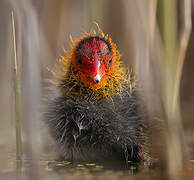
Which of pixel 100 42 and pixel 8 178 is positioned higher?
pixel 100 42

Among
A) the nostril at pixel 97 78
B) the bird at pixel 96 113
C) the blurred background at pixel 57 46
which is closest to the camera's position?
the blurred background at pixel 57 46

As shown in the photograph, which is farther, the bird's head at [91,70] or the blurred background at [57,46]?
the bird's head at [91,70]

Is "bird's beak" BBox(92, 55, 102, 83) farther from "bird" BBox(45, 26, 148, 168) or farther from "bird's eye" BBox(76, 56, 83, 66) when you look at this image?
"bird's eye" BBox(76, 56, 83, 66)

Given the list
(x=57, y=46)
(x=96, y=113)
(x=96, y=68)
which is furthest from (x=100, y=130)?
(x=57, y=46)

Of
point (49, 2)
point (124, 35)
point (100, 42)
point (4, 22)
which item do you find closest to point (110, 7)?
point (124, 35)

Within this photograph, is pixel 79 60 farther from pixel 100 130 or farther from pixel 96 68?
pixel 100 130

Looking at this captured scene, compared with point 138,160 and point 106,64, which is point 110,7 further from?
point 138,160

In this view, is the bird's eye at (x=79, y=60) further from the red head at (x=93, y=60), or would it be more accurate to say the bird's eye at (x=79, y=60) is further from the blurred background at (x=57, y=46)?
the blurred background at (x=57, y=46)

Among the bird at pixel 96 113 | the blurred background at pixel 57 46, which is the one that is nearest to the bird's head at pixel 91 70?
the bird at pixel 96 113
